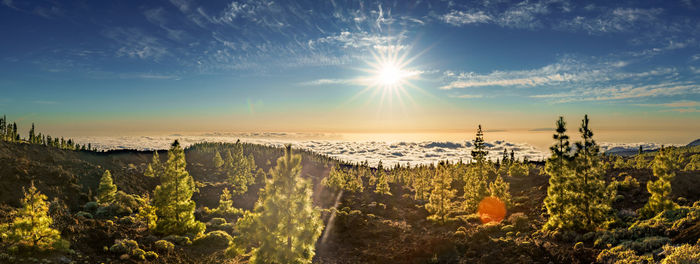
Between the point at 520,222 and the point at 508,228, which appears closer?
the point at 508,228

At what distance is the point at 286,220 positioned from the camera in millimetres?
19672

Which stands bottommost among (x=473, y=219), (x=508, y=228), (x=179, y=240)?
(x=473, y=219)

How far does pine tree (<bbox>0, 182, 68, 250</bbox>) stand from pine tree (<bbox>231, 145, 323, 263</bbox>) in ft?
43.2

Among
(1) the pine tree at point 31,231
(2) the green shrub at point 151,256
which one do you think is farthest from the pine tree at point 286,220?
(1) the pine tree at point 31,231

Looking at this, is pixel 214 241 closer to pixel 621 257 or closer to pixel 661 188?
pixel 621 257

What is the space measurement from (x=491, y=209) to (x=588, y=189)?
23.8 m

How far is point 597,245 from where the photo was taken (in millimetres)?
24484

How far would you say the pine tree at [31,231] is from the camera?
19453mm

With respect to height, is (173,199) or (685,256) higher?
(685,256)

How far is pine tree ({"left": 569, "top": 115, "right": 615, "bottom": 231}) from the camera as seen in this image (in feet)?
97.3

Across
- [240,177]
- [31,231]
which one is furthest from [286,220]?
[240,177]

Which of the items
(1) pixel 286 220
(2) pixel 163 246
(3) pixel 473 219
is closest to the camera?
(1) pixel 286 220

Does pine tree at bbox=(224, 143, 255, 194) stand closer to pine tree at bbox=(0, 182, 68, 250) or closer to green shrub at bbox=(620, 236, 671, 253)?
pine tree at bbox=(0, 182, 68, 250)

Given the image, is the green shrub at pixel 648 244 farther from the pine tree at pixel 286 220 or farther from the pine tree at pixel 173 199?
the pine tree at pixel 173 199
